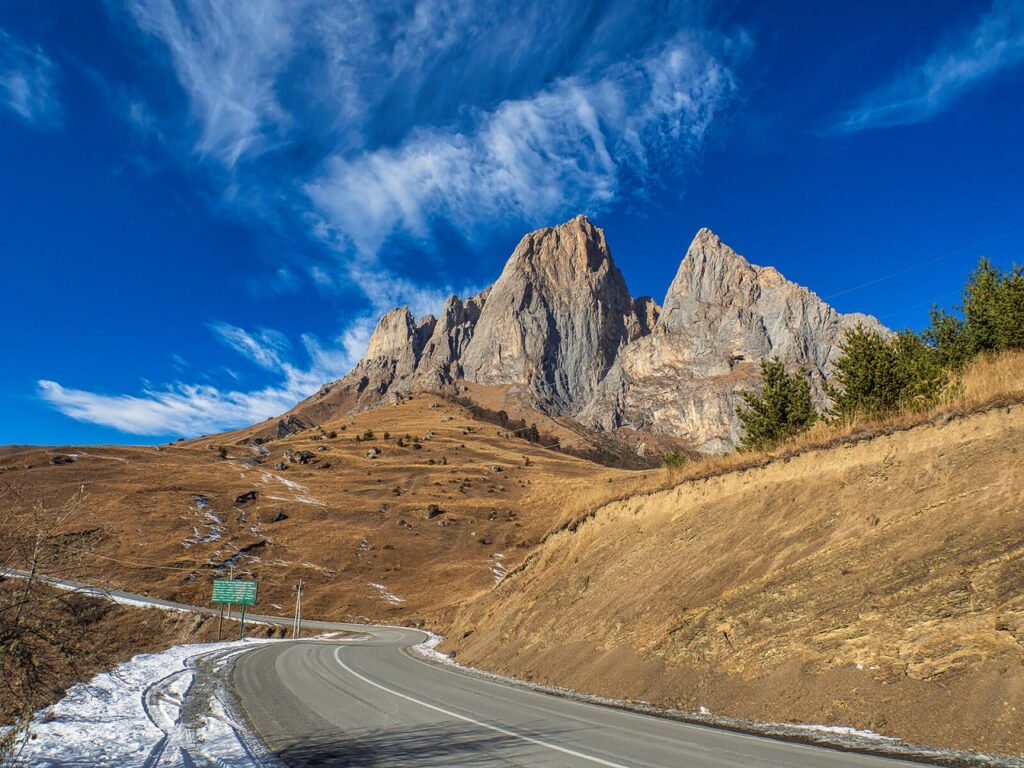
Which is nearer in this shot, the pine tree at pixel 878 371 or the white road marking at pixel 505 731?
the white road marking at pixel 505 731

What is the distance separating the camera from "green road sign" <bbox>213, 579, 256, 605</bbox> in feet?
130

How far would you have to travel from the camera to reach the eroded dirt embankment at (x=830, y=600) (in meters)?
9.30

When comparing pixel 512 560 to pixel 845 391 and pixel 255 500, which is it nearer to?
pixel 255 500

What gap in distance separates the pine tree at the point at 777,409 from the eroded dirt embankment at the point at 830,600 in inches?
295

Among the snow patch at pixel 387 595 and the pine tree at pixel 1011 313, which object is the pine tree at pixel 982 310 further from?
the snow patch at pixel 387 595

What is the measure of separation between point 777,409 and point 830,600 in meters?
16.1

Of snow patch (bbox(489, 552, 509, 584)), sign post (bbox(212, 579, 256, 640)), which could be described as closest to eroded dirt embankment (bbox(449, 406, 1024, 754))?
sign post (bbox(212, 579, 256, 640))

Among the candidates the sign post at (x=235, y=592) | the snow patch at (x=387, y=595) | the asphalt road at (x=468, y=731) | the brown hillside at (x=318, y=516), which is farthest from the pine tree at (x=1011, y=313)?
the snow patch at (x=387, y=595)

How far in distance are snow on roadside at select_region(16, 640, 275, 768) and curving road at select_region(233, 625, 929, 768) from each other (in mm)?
719

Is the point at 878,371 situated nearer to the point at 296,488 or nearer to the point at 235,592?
the point at 235,592

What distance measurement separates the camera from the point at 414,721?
10.7 metres

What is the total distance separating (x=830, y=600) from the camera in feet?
40.5

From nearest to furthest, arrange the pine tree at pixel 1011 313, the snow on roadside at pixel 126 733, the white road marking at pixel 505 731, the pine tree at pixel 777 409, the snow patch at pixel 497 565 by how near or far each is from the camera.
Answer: the snow on roadside at pixel 126 733
the white road marking at pixel 505 731
the pine tree at pixel 1011 313
the pine tree at pixel 777 409
the snow patch at pixel 497 565

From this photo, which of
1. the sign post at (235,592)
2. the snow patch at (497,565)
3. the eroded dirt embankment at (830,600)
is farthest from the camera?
the snow patch at (497,565)
